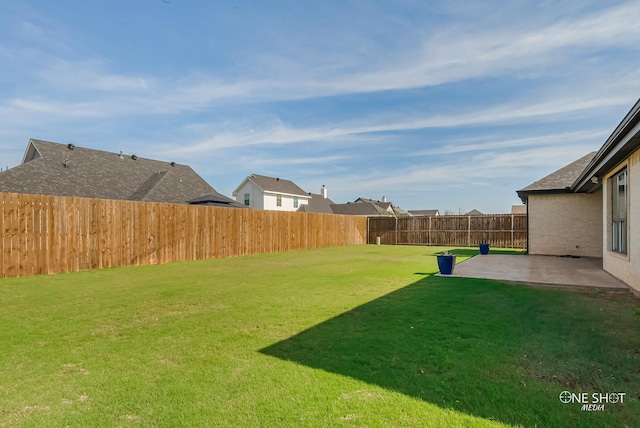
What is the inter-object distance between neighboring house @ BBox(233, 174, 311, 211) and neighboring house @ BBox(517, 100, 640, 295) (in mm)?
25114

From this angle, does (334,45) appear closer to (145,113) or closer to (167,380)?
(145,113)

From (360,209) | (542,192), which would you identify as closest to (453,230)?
(542,192)

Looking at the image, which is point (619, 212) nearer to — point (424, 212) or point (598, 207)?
point (598, 207)

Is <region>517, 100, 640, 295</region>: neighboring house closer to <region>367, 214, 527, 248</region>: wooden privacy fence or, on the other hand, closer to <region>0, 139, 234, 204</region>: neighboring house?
<region>367, 214, 527, 248</region>: wooden privacy fence

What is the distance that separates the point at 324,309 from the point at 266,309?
0.92 m

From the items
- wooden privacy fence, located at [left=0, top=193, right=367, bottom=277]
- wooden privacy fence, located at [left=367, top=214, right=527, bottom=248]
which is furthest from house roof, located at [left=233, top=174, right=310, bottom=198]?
wooden privacy fence, located at [left=0, top=193, right=367, bottom=277]

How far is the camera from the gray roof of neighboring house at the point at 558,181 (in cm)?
1342

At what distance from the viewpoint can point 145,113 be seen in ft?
53.2

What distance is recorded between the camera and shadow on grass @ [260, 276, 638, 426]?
2385mm

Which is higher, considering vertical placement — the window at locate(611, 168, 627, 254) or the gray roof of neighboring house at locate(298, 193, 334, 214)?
the gray roof of neighboring house at locate(298, 193, 334, 214)

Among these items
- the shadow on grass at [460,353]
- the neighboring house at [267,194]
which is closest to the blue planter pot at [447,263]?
the shadow on grass at [460,353]

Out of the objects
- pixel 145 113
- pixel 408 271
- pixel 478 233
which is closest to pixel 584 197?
pixel 478 233

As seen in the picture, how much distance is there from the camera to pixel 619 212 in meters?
7.89

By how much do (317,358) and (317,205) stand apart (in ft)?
128
